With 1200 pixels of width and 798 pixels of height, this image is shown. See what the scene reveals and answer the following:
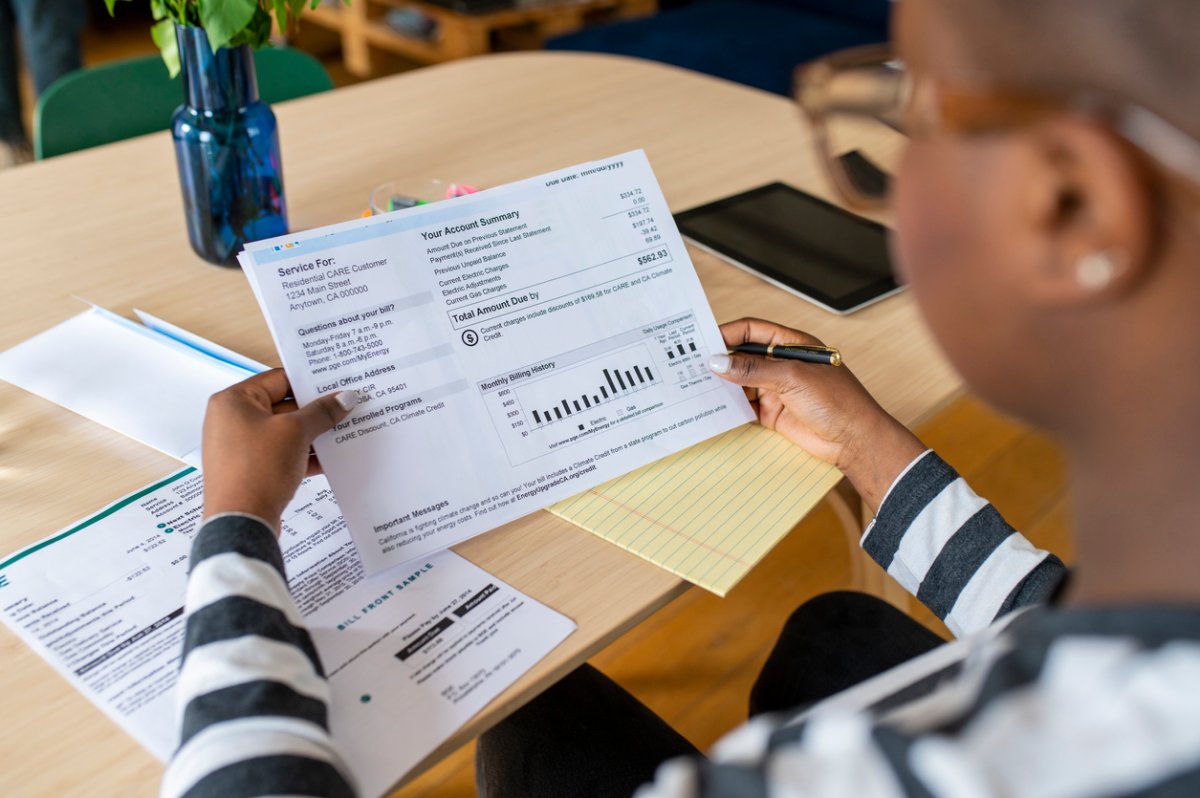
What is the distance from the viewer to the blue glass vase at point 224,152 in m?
1.00

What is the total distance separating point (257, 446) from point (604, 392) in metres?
0.28

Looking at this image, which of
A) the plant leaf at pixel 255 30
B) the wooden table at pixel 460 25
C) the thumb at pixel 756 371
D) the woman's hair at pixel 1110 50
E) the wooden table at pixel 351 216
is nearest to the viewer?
the woman's hair at pixel 1110 50

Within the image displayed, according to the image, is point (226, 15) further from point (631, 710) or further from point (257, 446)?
point (631, 710)

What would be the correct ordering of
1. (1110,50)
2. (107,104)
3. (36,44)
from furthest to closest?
(36,44)
(107,104)
(1110,50)

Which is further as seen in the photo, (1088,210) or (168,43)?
(168,43)

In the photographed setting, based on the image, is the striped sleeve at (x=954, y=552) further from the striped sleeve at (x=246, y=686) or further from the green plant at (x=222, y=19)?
the green plant at (x=222, y=19)

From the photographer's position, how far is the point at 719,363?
89 centimetres

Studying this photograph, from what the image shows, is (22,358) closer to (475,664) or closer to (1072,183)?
(475,664)

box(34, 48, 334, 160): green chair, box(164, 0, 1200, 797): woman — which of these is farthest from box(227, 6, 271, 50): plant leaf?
box(164, 0, 1200, 797): woman

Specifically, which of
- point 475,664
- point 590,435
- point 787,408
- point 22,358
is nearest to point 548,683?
point 475,664

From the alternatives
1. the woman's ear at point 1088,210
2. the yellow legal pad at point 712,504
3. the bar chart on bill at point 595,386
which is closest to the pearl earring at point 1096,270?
the woman's ear at point 1088,210

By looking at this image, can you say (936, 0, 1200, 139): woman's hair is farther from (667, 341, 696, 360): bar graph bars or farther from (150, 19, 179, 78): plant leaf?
(150, 19, 179, 78): plant leaf

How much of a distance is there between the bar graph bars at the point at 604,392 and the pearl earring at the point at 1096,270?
18.5 inches

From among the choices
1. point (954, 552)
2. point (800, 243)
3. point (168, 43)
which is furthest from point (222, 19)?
point (954, 552)
